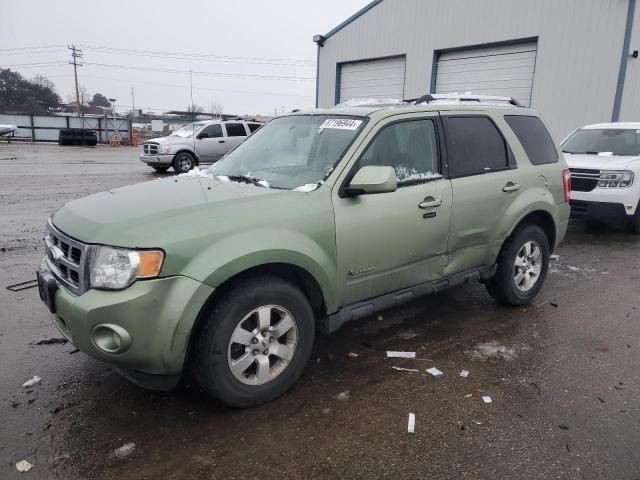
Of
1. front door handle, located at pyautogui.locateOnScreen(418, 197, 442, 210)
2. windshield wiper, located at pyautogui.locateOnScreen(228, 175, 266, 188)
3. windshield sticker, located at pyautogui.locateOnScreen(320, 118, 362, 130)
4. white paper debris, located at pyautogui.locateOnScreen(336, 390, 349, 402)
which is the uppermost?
windshield sticker, located at pyautogui.locateOnScreen(320, 118, 362, 130)

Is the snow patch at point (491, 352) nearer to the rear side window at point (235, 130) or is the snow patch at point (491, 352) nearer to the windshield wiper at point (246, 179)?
the windshield wiper at point (246, 179)

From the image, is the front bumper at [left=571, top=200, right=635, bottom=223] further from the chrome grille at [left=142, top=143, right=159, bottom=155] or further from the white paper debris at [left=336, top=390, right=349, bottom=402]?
the chrome grille at [left=142, top=143, right=159, bottom=155]

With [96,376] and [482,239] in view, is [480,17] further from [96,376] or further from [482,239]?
[96,376]

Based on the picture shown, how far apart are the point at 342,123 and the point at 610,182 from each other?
20.1 ft

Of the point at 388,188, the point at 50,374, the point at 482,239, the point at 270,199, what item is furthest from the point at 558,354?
the point at 50,374

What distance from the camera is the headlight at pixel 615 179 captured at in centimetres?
780

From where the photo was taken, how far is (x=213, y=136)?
17.1 metres

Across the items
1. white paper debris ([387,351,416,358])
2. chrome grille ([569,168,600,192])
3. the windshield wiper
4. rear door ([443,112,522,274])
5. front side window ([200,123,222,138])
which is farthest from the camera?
front side window ([200,123,222,138])

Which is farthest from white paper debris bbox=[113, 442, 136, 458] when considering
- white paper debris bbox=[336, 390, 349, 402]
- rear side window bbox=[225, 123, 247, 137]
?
rear side window bbox=[225, 123, 247, 137]

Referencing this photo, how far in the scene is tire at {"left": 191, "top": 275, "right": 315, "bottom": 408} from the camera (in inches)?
109

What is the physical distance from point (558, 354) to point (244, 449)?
8.54 feet

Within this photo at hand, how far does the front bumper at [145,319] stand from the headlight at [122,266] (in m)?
0.04

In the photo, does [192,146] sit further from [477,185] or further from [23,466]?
[23,466]

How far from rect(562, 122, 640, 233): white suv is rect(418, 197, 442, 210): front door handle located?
5.41 meters
